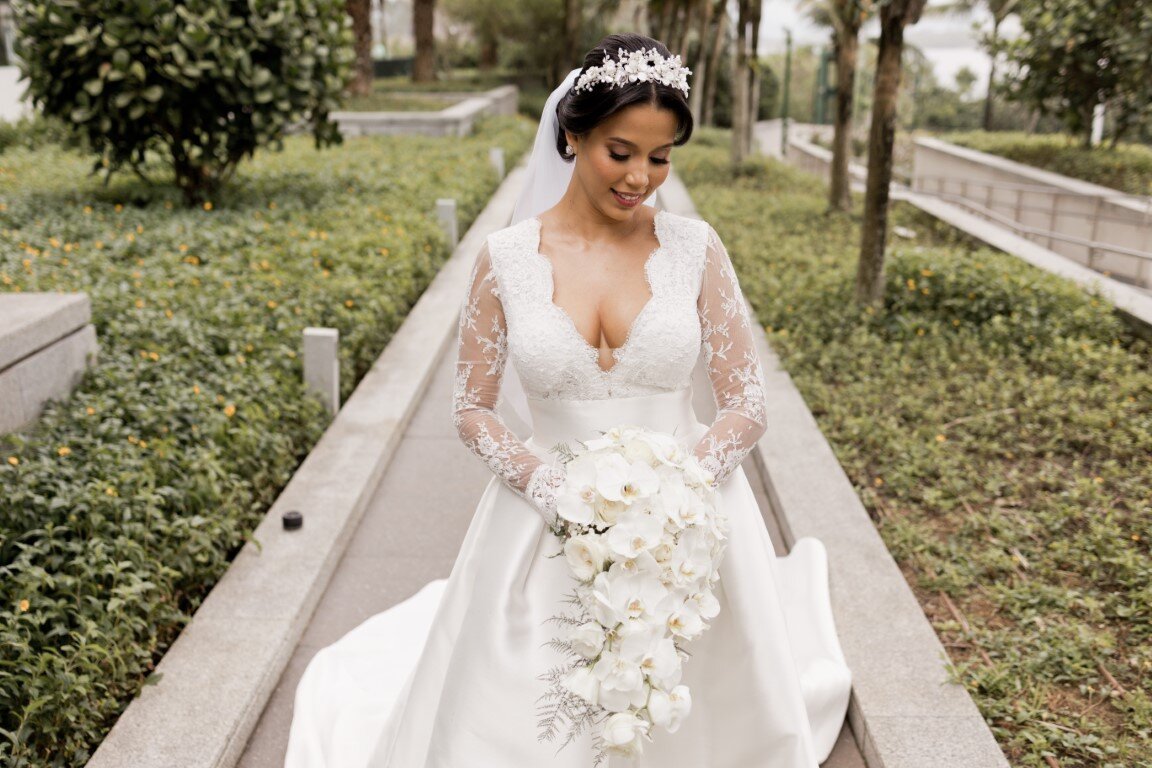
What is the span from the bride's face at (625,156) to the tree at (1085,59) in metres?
16.3

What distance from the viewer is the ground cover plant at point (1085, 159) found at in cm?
1817

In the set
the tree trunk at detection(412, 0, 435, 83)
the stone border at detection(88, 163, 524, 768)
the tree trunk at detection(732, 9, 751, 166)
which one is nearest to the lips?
the stone border at detection(88, 163, 524, 768)

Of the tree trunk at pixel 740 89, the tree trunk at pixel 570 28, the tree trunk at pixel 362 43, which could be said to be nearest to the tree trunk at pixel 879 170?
the tree trunk at pixel 740 89

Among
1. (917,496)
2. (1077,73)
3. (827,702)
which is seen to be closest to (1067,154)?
(1077,73)

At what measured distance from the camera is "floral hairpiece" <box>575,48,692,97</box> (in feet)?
8.77

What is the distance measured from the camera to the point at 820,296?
9383 millimetres

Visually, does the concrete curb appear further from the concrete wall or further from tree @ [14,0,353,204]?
tree @ [14,0,353,204]

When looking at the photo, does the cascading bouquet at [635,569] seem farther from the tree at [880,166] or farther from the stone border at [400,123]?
the stone border at [400,123]

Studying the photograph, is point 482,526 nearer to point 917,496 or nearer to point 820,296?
point 917,496

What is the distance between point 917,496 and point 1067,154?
17.3 metres

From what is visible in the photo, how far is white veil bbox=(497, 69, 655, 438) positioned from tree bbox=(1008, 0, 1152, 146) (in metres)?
15.9

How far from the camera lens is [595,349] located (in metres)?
2.91

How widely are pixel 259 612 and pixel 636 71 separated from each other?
2.78 metres

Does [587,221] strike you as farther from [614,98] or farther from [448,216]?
[448,216]
